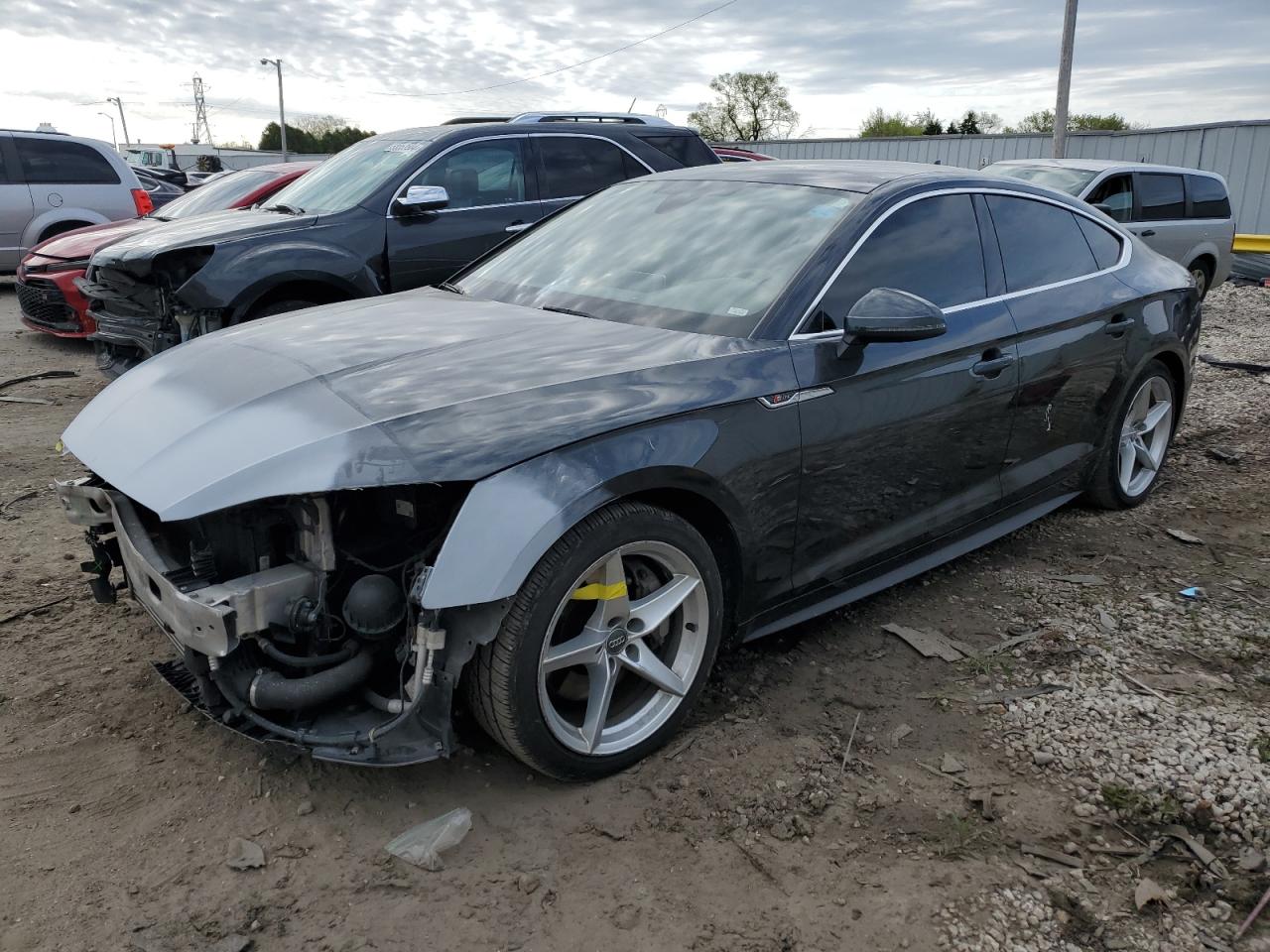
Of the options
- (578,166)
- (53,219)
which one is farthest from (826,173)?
(53,219)

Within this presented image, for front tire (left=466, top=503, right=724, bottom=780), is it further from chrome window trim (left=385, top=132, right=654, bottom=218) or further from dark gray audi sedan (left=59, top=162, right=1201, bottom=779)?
chrome window trim (left=385, top=132, right=654, bottom=218)

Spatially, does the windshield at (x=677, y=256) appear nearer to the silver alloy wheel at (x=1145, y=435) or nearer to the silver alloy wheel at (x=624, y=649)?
the silver alloy wheel at (x=624, y=649)

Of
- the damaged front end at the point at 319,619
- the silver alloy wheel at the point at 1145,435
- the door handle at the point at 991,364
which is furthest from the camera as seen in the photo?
the silver alloy wheel at the point at 1145,435

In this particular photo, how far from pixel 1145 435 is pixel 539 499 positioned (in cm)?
394

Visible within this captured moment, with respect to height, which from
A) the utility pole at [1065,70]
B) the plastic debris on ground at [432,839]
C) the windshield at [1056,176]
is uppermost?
the utility pole at [1065,70]

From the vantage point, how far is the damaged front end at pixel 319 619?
2.45 m

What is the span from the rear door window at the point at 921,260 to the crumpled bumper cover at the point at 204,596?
69.6 inches

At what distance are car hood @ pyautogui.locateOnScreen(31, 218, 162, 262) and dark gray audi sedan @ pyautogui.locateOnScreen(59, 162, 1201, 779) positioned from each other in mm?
5919

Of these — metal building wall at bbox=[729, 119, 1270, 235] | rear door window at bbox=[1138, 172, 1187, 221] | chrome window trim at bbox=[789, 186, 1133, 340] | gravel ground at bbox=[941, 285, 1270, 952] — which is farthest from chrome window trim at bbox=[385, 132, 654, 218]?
metal building wall at bbox=[729, 119, 1270, 235]

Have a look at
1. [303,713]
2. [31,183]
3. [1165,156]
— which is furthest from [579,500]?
[1165,156]

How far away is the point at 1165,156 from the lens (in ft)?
69.1

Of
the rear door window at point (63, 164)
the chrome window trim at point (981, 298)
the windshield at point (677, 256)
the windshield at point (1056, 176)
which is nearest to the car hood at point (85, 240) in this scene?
the rear door window at point (63, 164)

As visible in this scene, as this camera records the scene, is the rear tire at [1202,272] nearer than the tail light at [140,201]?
Yes

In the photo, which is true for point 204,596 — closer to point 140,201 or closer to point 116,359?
point 116,359
